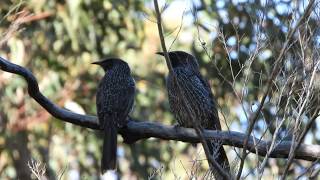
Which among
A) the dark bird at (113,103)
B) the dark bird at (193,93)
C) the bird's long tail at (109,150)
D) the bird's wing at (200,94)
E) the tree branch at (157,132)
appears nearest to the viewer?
the tree branch at (157,132)

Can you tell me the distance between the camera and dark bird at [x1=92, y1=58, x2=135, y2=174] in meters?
6.20

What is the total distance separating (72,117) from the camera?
6004 mm

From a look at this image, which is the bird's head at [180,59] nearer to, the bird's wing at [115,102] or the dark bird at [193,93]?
the dark bird at [193,93]

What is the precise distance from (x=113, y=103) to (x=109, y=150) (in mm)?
705

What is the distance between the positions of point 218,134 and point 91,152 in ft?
15.2

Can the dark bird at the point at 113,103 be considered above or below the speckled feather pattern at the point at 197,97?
below

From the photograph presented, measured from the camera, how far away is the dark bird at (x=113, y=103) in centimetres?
620

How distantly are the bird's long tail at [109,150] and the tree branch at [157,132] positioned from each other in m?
0.08

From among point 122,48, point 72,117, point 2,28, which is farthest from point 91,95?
point 72,117

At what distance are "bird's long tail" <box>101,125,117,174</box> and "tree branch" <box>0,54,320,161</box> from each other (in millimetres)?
77

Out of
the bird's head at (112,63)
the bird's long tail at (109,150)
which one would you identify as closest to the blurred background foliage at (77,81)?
the bird's head at (112,63)

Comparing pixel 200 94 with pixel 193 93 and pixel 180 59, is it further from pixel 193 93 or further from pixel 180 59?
pixel 180 59

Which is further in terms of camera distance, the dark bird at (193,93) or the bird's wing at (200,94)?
the bird's wing at (200,94)

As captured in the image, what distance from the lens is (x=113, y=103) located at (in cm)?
682
